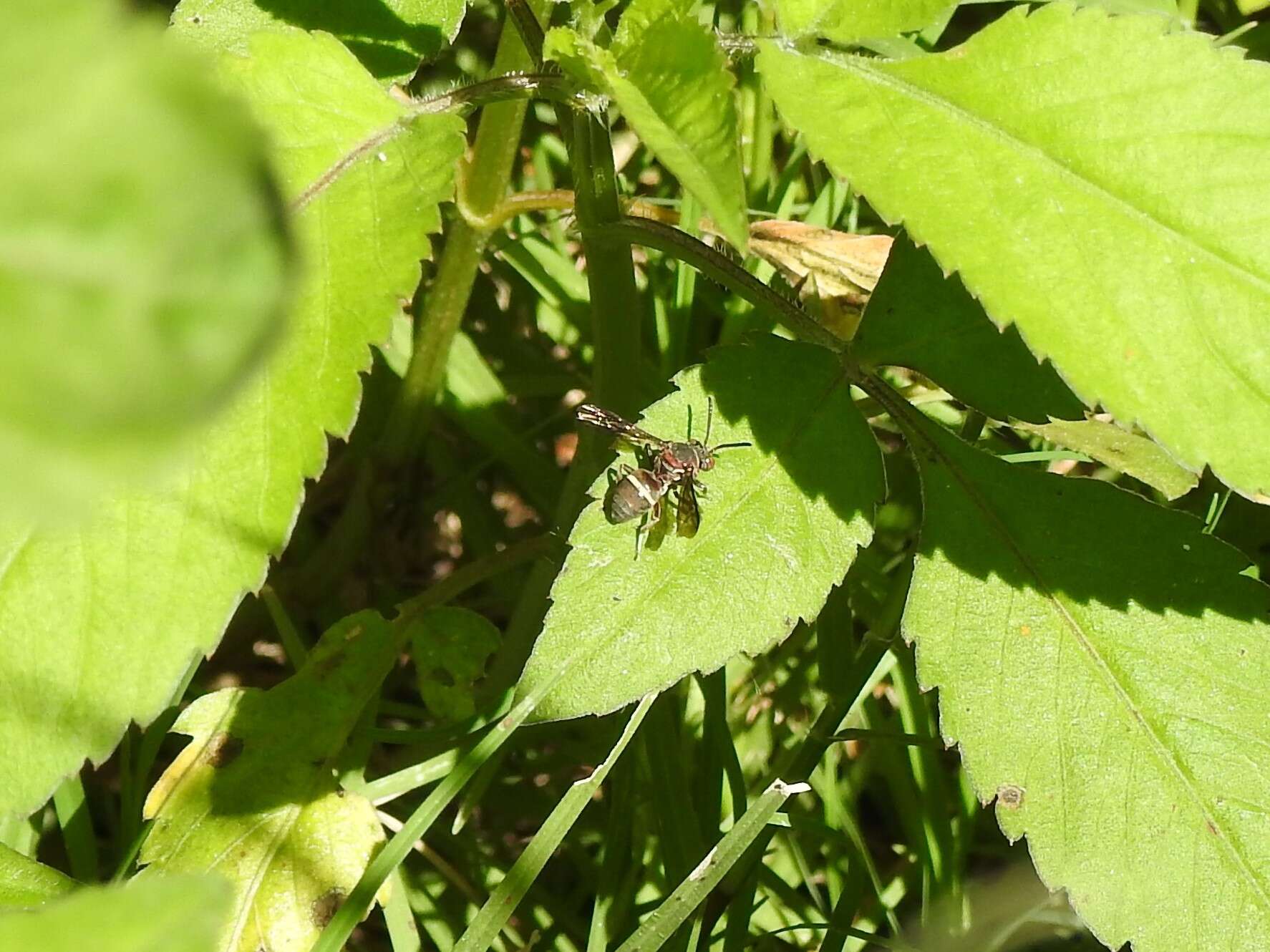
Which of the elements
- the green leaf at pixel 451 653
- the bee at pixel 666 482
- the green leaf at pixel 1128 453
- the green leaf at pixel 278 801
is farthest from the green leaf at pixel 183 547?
the green leaf at pixel 1128 453

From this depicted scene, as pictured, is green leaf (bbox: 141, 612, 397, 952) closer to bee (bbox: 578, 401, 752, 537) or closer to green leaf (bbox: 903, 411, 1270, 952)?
bee (bbox: 578, 401, 752, 537)

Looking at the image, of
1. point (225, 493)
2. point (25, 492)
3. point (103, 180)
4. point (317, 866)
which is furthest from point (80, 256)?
point (317, 866)

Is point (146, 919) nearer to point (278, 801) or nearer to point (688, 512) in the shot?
point (688, 512)

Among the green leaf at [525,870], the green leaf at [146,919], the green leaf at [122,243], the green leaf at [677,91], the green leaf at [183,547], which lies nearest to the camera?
the green leaf at [122,243]

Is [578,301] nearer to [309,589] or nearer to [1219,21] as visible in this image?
[309,589]

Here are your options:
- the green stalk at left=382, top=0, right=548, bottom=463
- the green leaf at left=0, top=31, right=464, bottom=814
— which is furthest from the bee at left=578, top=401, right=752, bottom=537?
the green stalk at left=382, top=0, right=548, bottom=463

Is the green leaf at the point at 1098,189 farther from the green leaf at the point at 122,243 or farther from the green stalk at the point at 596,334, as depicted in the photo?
the green leaf at the point at 122,243
